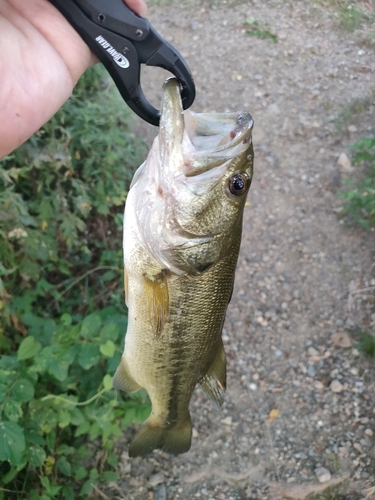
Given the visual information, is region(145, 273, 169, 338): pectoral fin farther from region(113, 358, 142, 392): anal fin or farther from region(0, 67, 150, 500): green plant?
region(0, 67, 150, 500): green plant

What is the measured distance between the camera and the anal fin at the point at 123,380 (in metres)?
1.90

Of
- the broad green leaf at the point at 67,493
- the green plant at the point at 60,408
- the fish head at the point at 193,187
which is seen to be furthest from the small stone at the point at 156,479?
the fish head at the point at 193,187

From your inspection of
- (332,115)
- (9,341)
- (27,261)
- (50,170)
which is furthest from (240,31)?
(9,341)

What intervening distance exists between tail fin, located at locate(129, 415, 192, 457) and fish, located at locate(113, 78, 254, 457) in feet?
1.19

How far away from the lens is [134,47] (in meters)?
1.45

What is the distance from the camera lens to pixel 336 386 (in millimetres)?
3320

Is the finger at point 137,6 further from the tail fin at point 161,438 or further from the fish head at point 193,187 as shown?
the tail fin at point 161,438

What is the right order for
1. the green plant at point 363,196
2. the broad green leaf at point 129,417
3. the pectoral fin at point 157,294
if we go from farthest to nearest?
the green plant at point 363,196 < the broad green leaf at point 129,417 < the pectoral fin at point 157,294

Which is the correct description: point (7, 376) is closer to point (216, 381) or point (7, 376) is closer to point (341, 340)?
point (216, 381)

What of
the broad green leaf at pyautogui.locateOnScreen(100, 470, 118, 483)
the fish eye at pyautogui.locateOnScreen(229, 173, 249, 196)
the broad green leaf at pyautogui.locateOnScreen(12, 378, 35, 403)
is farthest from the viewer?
the broad green leaf at pyautogui.locateOnScreen(100, 470, 118, 483)

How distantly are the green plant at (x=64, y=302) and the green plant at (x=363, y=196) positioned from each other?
2.07 m

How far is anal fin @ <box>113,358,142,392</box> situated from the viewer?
6.23 feet

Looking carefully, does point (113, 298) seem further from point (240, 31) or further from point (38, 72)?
point (240, 31)

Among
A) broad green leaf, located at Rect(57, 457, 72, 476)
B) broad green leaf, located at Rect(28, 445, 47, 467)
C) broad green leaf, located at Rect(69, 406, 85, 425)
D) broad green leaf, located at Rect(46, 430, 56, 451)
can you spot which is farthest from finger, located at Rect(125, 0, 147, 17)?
broad green leaf, located at Rect(57, 457, 72, 476)
